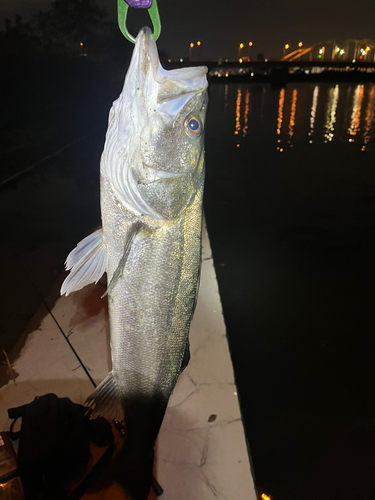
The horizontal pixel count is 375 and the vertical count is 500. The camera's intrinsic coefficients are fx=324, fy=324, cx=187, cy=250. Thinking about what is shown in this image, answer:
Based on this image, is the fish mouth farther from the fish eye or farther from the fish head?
the fish eye

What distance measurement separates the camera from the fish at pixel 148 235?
4.62ft

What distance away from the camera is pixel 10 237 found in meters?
7.34

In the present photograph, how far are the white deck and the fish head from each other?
169cm

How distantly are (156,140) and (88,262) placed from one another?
0.64m

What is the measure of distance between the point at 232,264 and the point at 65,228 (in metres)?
4.22

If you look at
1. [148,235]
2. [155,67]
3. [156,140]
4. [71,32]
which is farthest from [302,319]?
[71,32]

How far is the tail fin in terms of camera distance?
1.59m

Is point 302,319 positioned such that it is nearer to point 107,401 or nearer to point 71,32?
point 107,401

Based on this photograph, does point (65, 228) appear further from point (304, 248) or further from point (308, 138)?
point (308, 138)

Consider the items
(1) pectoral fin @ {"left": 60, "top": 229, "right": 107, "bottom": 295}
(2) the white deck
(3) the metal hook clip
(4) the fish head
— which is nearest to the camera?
(3) the metal hook clip

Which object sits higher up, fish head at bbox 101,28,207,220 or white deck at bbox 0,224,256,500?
fish head at bbox 101,28,207,220

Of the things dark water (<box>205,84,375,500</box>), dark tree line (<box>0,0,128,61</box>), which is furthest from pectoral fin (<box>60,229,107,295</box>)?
dark tree line (<box>0,0,128,61</box>)

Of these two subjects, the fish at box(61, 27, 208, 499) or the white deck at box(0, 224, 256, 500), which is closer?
the fish at box(61, 27, 208, 499)

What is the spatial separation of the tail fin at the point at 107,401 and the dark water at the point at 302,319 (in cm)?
213
